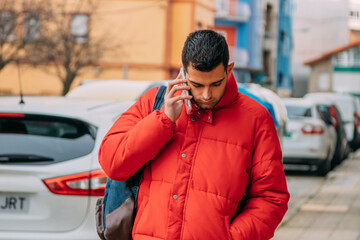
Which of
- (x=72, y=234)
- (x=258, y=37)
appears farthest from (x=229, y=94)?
(x=258, y=37)

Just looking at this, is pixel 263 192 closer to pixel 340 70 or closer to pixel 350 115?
pixel 350 115

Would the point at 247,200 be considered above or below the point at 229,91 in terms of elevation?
below

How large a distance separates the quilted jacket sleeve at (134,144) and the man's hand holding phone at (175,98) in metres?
0.03

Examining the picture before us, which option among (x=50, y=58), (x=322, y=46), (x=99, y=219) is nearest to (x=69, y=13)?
(x=50, y=58)

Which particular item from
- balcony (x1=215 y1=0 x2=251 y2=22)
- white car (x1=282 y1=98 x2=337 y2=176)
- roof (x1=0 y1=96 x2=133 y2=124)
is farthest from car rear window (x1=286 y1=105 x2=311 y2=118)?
balcony (x1=215 y1=0 x2=251 y2=22)

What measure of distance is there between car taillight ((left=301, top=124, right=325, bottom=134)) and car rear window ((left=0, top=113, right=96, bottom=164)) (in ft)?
34.1

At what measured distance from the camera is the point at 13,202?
458cm

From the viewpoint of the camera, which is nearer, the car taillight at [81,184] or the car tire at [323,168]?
the car taillight at [81,184]

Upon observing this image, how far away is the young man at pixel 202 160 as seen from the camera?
264cm

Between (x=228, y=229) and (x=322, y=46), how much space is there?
69.0m

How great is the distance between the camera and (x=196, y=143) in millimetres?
2680

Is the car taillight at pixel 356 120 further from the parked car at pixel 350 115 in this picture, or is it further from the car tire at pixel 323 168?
the car tire at pixel 323 168

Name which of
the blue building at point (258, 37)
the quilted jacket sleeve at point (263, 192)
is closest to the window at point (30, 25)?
the quilted jacket sleeve at point (263, 192)

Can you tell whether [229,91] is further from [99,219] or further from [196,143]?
[99,219]
